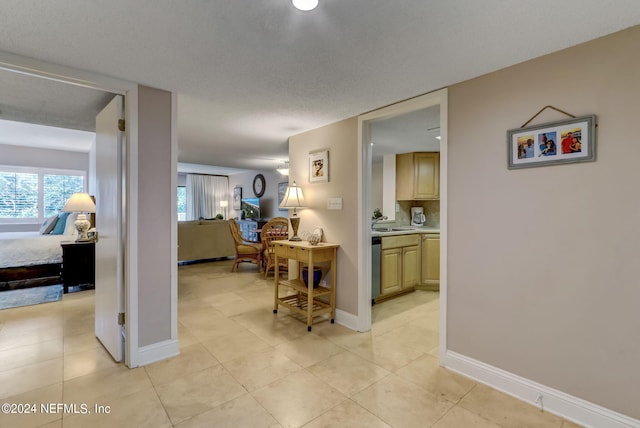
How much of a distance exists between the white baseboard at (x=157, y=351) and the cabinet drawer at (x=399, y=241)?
2509mm

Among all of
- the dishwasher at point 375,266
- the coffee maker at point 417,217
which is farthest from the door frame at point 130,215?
the coffee maker at point 417,217

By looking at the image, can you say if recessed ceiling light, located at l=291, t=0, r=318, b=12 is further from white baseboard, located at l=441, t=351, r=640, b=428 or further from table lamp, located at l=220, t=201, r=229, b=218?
table lamp, located at l=220, t=201, r=229, b=218

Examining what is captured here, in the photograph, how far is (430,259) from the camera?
4.21 meters

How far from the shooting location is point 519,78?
1.84 metres

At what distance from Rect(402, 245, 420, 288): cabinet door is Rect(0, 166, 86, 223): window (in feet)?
24.4

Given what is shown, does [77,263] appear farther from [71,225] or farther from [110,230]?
[110,230]

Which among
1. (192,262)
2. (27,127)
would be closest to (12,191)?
(27,127)

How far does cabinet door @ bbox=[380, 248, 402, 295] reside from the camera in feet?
12.2

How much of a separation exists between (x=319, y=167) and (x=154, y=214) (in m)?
1.75

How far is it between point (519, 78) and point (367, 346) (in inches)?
91.3

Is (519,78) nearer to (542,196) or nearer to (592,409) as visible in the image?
(542,196)

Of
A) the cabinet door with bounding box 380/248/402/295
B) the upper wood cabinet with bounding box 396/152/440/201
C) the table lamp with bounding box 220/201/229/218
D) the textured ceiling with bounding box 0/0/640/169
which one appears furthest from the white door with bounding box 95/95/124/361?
the table lamp with bounding box 220/201/229/218

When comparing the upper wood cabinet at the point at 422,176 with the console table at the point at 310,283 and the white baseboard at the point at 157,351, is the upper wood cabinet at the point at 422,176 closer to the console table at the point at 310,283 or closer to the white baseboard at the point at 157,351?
the console table at the point at 310,283

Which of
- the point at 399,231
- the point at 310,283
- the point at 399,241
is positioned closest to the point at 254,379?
the point at 310,283
